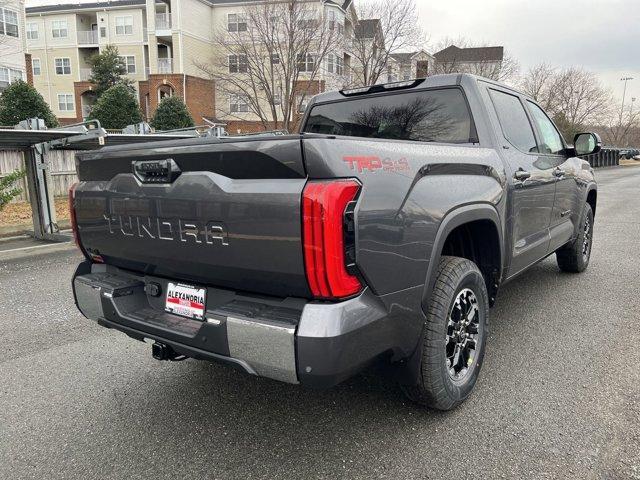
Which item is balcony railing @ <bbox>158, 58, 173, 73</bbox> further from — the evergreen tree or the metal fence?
the metal fence

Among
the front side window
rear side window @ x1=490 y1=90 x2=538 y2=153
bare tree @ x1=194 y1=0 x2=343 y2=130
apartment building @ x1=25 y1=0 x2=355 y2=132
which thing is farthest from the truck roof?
apartment building @ x1=25 y1=0 x2=355 y2=132

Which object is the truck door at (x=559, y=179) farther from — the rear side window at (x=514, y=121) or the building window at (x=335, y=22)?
the building window at (x=335, y=22)

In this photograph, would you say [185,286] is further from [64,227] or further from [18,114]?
[18,114]

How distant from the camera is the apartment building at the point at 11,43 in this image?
29.0 metres

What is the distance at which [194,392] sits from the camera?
3.25 metres

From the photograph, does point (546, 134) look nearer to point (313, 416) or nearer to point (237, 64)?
point (313, 416)

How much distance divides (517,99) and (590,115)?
53.2 metres

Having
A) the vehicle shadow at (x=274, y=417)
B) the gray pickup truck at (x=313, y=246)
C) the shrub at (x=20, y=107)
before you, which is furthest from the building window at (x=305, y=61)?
the vehicle shadow at (x=274, y=417)

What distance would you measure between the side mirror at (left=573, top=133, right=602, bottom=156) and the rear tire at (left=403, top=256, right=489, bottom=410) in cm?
287

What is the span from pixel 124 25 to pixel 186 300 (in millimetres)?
47068

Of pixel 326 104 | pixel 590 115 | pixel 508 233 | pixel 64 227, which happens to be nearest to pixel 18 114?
pixel 64 227

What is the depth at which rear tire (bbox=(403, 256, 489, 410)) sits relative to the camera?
263 cm

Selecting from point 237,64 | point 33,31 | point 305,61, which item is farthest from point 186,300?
point 33,31

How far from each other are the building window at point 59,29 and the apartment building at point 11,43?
53.6 feet
